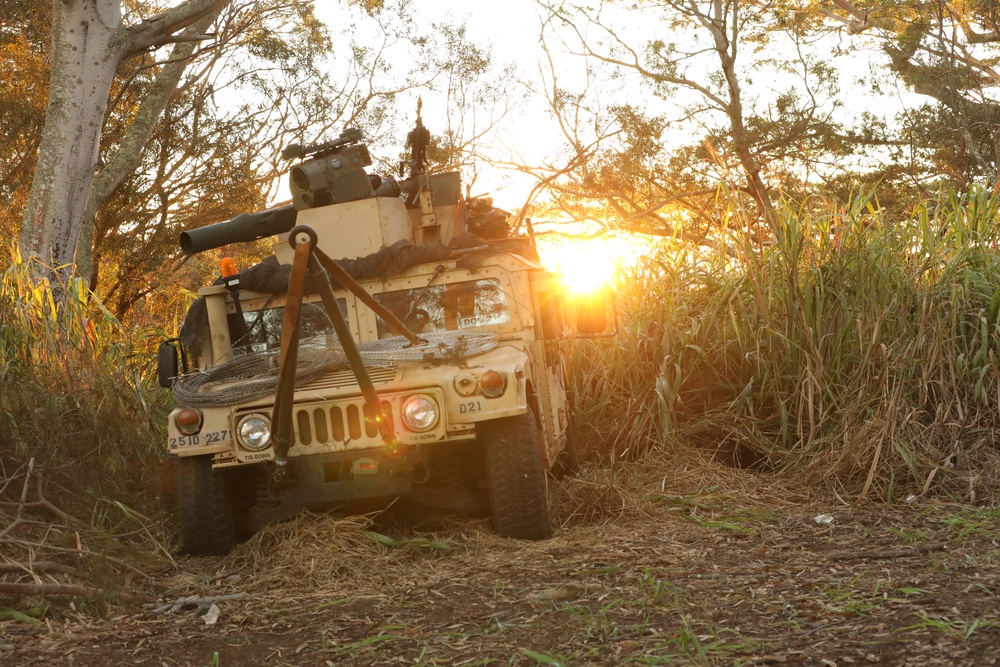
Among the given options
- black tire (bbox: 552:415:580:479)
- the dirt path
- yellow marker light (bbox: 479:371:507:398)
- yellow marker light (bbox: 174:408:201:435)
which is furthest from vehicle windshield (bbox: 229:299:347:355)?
black tire (bbox: 552:415:580:479)

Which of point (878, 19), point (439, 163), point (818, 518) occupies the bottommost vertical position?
point (818, 518)

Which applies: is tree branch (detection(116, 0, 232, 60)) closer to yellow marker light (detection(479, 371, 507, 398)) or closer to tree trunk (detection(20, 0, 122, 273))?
tree trunk (detection(20, 0, 122, 273))

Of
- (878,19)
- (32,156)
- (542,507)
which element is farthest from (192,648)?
(878,19)

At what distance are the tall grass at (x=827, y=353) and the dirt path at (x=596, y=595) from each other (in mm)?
587

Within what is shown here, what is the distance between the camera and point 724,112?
60.0 ft

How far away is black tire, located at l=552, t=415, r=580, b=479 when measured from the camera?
21.3 ft

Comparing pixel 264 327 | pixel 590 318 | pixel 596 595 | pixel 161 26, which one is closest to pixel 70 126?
pixel 161 26

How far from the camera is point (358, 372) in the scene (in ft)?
14.1

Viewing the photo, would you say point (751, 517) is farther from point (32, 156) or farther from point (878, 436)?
point (32, 156)

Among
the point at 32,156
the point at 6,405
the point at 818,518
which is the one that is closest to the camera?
the point at 818,518

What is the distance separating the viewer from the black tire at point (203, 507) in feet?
16.0

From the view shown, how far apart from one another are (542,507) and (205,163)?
1450 centimetres

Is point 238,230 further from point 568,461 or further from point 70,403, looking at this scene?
point 568,461

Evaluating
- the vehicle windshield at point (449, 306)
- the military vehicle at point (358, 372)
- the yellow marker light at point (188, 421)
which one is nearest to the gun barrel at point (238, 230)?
the military vehicle at point (358, 372)
